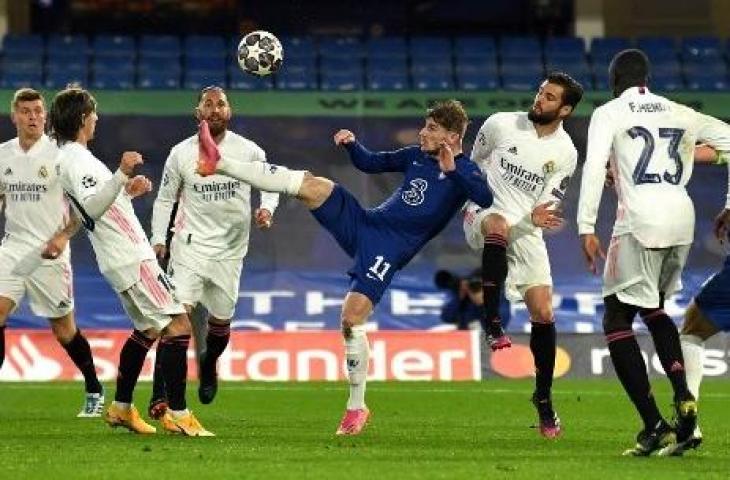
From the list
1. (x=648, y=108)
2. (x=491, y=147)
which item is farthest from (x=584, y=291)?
(x=648, y=108)

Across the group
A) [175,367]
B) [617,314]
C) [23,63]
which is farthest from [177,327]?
[23,63]

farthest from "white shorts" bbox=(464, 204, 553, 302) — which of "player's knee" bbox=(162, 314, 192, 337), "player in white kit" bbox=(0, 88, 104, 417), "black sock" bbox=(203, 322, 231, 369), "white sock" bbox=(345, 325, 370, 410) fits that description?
"player in white kit" bbox=(0, 88, 104, 417)

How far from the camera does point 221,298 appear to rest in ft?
39.4

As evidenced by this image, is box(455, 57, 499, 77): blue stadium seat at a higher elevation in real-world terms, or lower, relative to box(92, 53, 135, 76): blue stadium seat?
lower

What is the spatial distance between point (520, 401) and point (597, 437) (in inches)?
145

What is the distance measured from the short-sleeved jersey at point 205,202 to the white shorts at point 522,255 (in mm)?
1519

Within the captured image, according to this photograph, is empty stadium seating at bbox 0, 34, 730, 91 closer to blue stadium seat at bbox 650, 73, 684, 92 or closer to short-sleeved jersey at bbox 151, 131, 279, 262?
blue stadium seat at bbox 650, 73, 684, 92

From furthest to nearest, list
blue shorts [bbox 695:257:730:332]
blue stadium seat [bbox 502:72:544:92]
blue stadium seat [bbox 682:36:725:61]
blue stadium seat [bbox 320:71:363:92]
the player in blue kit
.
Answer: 1. blue stadium seat [bbox 682:36:725:61]
2. blue stadium seat [bbox 502:72:544:92]
3. blue stadium seat [bbox 320:71:363:92]
4. the player in blue kit
5. blue shorts [bbox 695:257:730:332]

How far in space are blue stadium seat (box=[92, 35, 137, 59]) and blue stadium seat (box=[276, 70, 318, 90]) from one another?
210 cm

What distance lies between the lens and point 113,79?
869 inches

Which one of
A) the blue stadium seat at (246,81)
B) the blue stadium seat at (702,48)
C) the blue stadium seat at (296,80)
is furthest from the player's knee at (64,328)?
the blue stadium seat at (702,48)

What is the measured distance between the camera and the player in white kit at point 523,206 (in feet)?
35.8

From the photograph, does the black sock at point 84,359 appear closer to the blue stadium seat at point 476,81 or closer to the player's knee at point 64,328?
the player's knee at point 64,328

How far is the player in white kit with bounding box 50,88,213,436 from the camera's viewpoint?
33.4 ft
